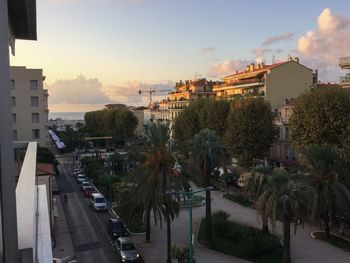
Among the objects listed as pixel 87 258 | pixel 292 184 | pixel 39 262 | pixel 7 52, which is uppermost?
pixel 7 52

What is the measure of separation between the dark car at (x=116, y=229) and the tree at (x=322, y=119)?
17.3 meters

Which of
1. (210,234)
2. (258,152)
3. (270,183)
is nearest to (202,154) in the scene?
(210,234)

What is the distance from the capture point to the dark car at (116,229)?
33.5m

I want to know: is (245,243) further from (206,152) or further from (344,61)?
(344,61)

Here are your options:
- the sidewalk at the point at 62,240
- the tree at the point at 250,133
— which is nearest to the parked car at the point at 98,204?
the sidewalk at the point at 62,240

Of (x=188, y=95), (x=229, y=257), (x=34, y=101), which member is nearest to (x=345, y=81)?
(x=229, y=257)

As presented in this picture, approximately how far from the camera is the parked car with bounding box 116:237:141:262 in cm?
2812

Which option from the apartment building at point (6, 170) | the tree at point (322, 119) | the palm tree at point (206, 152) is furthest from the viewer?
the tree at point (322, 119)

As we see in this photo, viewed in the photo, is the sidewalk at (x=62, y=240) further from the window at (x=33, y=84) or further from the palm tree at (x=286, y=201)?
the window at (x=33, y=84)

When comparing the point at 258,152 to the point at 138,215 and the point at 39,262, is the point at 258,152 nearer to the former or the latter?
the point at 138,215

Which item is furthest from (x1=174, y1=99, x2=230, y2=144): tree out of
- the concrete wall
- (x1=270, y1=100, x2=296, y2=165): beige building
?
the concrete wall

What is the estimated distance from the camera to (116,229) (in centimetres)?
3403

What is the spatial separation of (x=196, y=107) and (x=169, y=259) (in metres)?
44.9

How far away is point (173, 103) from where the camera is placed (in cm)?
11881
